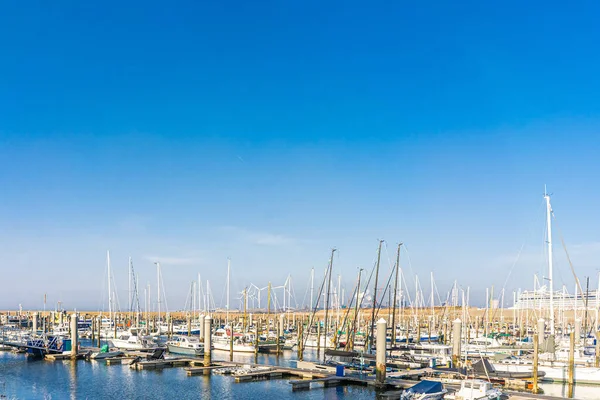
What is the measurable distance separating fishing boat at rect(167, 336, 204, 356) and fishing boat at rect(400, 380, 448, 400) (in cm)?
3676

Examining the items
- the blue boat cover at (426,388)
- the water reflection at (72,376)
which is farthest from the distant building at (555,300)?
the water reflection at (72,376)

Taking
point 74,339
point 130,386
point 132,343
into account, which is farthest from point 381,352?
point 132,343

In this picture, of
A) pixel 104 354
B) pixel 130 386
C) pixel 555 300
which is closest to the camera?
pixel 130 386

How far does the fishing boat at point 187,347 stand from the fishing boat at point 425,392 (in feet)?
121

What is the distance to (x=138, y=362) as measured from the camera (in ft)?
208

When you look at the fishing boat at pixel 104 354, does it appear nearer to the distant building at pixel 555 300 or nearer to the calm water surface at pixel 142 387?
the calm water surface at pixel 142 387

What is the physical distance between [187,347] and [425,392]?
39.4 m

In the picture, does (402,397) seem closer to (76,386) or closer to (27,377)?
(76,386)

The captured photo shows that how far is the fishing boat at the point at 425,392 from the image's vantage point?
1592 inches

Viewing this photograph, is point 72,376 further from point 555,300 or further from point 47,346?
point 555,300

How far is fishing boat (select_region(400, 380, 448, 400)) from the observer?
133 ft

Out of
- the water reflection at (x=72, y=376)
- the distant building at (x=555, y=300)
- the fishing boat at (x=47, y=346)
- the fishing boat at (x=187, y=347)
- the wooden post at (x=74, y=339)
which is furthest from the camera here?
the distant building at (x=555, y=300)

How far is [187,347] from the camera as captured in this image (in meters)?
73.5

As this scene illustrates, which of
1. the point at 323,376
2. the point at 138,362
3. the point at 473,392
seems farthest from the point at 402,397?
the point at 138,362
